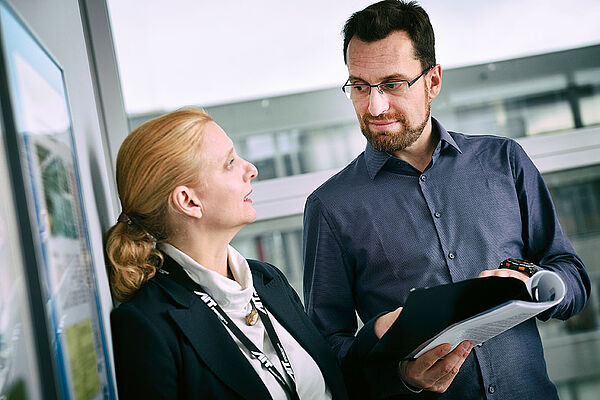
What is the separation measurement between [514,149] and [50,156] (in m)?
1.42

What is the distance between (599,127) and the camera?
2727 mm

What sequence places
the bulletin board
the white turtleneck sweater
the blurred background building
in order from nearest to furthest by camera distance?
the bulletin board, the white turtleneck sweater, the blurred background building

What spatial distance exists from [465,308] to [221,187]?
0.65 metres

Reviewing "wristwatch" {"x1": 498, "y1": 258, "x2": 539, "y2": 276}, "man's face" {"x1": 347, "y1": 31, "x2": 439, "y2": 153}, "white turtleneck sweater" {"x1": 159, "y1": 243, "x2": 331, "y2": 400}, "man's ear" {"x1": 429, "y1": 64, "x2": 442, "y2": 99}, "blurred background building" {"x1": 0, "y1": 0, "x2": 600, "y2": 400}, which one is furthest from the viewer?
"blurred background building" {"x1": 0, "y1": 0, "x2": 600, "y2": 400}

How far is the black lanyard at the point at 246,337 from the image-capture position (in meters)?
1.38

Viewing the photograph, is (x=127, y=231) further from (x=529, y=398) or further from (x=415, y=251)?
(x=529, y=398)

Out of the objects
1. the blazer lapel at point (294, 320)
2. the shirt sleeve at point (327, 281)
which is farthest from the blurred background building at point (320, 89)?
the blazer lapel at point (294, 320)

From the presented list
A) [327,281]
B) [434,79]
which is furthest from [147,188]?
[434,79]

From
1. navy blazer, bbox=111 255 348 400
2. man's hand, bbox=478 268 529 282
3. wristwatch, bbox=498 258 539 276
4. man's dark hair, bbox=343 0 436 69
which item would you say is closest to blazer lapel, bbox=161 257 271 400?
navy blazer, bbox=111 255 348 400

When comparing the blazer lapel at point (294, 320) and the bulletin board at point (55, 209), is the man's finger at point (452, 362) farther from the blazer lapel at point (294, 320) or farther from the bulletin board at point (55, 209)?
the bulletin board at point (55, 209)

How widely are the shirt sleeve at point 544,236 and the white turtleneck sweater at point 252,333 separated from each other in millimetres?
705

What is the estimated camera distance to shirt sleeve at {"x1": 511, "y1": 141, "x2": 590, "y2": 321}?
5.62ft

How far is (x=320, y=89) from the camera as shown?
8.83ft

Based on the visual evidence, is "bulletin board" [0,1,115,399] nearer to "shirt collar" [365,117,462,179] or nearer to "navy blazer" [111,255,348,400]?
"navy blazer" [111,255,348,400]
